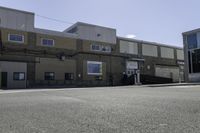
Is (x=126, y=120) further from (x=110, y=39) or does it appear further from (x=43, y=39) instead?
(x=110, y=39)

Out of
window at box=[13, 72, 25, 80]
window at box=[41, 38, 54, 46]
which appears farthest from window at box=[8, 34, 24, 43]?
window at box=[13, 72, 25, 80]

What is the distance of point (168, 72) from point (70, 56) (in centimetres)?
2066

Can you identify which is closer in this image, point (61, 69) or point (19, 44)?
point (19, 44)

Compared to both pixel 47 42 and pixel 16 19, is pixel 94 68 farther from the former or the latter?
pixel 16 19

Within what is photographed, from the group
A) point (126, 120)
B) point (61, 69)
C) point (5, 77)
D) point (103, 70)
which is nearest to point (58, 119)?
point (126, 120)

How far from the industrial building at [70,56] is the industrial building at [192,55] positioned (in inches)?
273

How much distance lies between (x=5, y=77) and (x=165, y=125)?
27.3 meters

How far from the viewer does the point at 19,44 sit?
30.6 metres

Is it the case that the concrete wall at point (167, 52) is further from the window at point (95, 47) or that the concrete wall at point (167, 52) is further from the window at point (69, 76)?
the window at point (69, 76)

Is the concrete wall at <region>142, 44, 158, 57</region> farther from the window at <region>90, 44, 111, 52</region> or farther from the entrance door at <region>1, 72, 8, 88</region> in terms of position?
the entrance door at <region>1, 72, 8, 88</region>

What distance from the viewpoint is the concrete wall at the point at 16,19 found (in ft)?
98.1

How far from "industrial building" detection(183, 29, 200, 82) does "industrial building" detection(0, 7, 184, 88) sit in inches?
273

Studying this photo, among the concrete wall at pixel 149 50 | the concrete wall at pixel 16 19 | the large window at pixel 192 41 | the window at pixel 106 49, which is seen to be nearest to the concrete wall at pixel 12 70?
the concrete wall at pixel 16 19

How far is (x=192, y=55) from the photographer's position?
29156 millimetres
